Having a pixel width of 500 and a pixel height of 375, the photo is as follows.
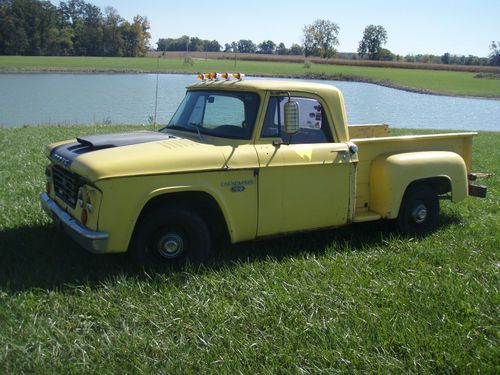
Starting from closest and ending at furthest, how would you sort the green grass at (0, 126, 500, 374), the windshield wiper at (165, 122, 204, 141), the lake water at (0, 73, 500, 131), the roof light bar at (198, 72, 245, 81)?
the green grass at (0, 126, 500, 374)
the windshield wiper at (165, 122, 204, 141)
the roof light bar at (198, 72, 245, 81)
the lake water at (0, 73, 500, 131)

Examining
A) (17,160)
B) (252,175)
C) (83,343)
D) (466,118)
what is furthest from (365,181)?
(466,118)

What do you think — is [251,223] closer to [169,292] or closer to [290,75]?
[169,292]

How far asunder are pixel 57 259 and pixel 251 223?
1.85 m

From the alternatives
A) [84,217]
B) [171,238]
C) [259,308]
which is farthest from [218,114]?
[259,308]

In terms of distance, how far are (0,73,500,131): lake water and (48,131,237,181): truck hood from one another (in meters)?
14.8

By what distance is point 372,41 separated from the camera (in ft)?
449

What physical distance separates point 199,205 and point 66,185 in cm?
125

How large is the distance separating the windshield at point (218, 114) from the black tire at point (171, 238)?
0.92m

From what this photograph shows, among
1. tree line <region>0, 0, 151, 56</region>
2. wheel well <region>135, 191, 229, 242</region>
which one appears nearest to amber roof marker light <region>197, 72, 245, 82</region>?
wheel well <region>135, 191, 229, 242</region>

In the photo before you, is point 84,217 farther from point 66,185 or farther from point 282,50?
point 282,50

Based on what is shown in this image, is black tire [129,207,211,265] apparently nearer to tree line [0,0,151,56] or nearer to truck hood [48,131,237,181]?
truck hood [48,131,237,181]

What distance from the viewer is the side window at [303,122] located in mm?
5020

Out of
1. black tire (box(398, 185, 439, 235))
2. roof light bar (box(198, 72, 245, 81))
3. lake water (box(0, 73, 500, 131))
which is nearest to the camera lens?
roof light bar (box(198, 72, 245, 81))

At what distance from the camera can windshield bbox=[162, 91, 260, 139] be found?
499cm
